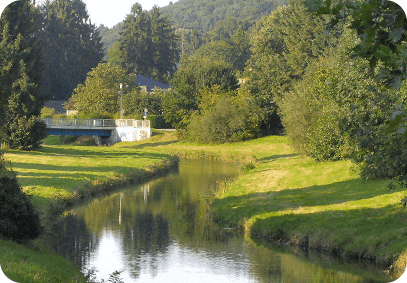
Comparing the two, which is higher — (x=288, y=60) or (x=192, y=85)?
(x=288, y=60)

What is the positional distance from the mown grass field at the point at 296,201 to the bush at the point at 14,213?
756 mm

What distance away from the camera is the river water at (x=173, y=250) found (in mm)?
15539

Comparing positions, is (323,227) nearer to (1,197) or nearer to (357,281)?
(357,281)

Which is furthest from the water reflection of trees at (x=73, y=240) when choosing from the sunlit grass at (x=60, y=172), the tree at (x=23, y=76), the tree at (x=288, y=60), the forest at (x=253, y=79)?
the tree at (x=288, y=60)

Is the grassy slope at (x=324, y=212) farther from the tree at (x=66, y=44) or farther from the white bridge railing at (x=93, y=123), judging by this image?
the tree at (x=66, y=44)

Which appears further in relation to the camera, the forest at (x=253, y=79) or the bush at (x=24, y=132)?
the bush at (x=24, y=132)

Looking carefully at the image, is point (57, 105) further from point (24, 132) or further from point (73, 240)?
point (73, 240)

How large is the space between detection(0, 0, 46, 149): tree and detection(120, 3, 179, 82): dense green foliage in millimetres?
72041

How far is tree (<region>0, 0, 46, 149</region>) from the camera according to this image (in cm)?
4056

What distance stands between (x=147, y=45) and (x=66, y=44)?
20203 mm

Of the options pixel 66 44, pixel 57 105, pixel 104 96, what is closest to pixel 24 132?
pixel 104 96

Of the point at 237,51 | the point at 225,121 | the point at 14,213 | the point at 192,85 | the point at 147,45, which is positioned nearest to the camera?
the point at 14,213

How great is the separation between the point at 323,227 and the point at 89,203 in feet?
42.8

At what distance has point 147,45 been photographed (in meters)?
117
